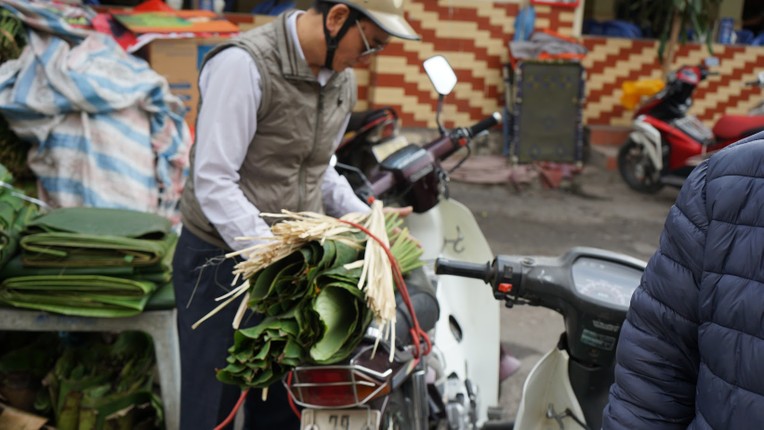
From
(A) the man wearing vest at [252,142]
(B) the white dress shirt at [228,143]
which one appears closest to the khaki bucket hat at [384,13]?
(A) the man wearing vest at [252,142]

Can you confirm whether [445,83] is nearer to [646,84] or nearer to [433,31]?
[433,31]

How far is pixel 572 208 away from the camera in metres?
7.94

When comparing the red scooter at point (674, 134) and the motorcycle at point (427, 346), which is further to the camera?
the red scooter at point (674, 134)

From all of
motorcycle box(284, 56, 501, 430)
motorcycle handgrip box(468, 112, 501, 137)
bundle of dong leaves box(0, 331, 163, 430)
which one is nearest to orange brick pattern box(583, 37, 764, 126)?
motorcycle handgrip box(468, 112, 501, 137)

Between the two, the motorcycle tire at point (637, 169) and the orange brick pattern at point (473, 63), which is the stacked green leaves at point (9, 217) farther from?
the motorcycle tire at point (637, 169)

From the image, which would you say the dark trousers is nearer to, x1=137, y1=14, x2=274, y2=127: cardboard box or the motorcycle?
the motorcycle

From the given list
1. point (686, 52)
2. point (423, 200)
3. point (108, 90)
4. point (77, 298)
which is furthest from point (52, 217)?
point (686, 52)

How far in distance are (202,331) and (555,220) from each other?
5404mm

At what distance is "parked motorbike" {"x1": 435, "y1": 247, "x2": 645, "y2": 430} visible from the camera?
2.02 m

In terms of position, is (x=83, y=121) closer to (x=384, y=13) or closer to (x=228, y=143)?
(x=228, y=143)

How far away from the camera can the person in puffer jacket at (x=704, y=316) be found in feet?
4.25

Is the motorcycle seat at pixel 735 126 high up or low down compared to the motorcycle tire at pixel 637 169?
up

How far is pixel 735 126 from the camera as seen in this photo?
7.99 m

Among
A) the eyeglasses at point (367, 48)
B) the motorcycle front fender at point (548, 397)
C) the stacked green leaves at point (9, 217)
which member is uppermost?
the eyeglasses at point (367, 48)
